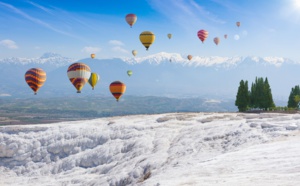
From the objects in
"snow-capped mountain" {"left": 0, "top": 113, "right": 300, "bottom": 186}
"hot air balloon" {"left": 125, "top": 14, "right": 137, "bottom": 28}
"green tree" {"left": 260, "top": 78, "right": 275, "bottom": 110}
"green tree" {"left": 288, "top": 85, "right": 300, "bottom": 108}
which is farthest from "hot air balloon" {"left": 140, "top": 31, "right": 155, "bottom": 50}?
"green tree" {"left": 288, "top": 85, "right": 300, "bottom": 108}

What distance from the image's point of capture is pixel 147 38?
82.4m

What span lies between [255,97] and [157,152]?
48.4 meters

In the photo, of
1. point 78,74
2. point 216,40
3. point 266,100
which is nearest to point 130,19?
point 78,74

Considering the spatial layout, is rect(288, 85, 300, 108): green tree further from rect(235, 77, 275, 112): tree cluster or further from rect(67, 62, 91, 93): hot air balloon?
rect(67, 62, 91, 93): hot air balloon

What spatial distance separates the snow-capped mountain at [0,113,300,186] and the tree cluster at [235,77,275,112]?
76.5ft

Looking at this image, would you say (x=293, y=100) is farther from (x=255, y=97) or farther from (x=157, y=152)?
(x=157, y=152)

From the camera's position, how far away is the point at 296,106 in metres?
88.9

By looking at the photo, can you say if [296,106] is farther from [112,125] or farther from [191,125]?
[112,125]

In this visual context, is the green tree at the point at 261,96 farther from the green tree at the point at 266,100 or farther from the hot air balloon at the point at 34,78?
the hot air balloon at the point at 34,78

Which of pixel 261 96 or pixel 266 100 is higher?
pixel 261 96

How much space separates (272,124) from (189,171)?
22484 millimetres

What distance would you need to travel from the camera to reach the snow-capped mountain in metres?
25.8

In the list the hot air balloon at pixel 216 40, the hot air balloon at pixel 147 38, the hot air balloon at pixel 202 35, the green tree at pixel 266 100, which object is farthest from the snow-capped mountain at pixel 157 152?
the hot air balloon at pixel 216 40

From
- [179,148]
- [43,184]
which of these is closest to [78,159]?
[43,184]
